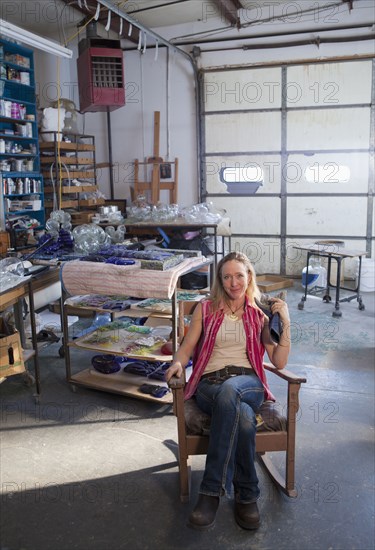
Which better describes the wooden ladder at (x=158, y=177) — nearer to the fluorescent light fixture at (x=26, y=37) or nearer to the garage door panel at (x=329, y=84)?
the garage door panel at (x=329, y=84)

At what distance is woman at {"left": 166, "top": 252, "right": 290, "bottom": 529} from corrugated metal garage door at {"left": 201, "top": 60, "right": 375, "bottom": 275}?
199 inches

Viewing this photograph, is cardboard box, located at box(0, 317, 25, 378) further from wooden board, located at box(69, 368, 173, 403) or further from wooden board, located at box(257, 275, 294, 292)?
wooden board, located at box(257, 275, 294, 292)

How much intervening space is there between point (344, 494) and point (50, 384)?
2.23 metres

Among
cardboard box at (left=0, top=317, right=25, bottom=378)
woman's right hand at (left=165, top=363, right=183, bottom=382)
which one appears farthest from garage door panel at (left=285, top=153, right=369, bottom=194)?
woman's right hand at (left=165, top=363, right=183, bottom=382)

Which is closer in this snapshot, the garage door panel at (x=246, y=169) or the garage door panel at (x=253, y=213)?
the garage door panel at (x=246, y=169)

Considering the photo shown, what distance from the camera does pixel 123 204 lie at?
780 centimetres

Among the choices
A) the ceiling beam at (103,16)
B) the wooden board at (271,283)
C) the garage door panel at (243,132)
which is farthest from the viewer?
the garage door panel at (243,132)

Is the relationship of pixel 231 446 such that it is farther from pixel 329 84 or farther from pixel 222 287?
pixel 329 84

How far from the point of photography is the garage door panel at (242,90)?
7047 mm

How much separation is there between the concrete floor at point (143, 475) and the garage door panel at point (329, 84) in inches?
171

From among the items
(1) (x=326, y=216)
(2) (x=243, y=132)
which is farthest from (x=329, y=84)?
(1) (x=326, y=216)

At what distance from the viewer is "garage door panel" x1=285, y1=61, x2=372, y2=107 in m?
6.68

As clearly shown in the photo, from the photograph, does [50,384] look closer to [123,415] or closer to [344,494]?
[123,415]

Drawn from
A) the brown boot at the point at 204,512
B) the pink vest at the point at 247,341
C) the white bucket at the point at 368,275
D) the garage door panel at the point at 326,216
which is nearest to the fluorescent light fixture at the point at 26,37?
the pink vest at the point at 247,341
